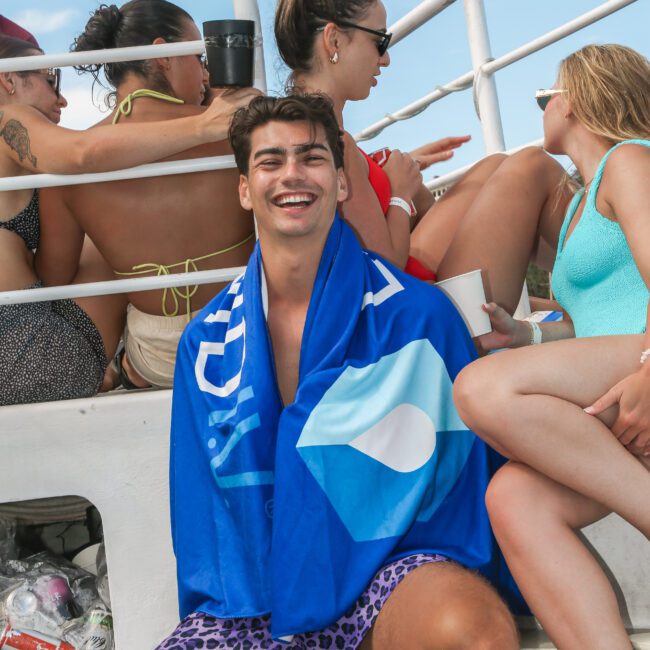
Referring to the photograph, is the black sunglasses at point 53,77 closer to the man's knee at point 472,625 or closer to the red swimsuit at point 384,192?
the red swimsuit at point 384,192

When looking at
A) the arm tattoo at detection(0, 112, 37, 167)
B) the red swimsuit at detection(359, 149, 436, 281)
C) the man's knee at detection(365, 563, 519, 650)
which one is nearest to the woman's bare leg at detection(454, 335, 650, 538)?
the man's knee at detection(365, 563, 519, 650)

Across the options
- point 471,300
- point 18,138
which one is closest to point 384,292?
point 471,300

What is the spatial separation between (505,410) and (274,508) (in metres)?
0.55

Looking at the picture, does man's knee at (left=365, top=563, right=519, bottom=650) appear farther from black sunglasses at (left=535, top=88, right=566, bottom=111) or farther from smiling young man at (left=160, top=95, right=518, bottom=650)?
black sunglasses at (left=535, top=88, right=566, bottom=111)

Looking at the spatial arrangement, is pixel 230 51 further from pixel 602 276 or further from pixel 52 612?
pixel 52 612

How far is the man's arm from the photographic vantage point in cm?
265

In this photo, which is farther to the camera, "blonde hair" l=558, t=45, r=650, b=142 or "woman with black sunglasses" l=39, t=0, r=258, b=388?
"woman with black sunglasses" l=39, t=0, r=258, b=388

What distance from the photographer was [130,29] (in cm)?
267

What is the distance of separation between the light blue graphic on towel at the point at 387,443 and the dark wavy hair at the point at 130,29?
1.20 meters

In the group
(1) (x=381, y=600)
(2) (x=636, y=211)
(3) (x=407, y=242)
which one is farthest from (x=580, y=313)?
(1) (x=381, y=600)

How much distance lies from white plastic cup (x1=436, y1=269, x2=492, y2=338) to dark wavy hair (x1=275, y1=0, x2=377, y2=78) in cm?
83

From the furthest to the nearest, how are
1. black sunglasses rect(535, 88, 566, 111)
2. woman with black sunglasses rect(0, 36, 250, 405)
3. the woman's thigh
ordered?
woman with black sunglasses rect(0, 36, 250, 405) → black sunglasses rect(535, 88, 566, 111) → the woman's thigh

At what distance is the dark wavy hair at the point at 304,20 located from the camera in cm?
256

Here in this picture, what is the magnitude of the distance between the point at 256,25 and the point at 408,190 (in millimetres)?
619
